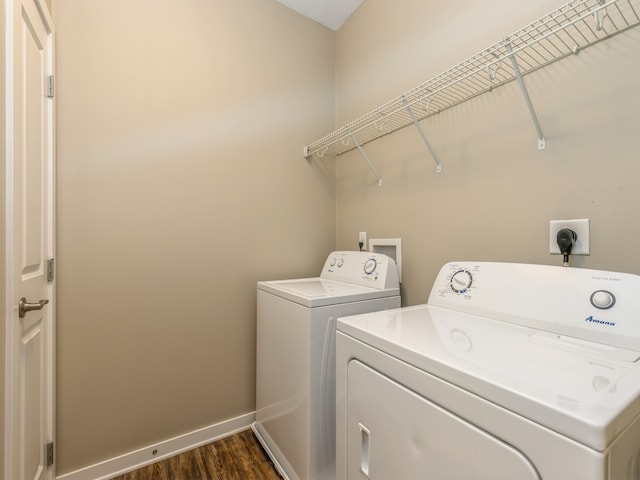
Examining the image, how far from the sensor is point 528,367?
0.64m

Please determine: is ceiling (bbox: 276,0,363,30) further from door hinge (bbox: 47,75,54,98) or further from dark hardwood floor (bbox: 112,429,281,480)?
dark hardwood floor (bbox: 112,429,281,480)

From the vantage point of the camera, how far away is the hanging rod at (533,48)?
2.93 ft

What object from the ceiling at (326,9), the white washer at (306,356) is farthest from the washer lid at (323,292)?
the ceiling at (326,9)

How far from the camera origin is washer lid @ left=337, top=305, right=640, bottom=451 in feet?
1.57

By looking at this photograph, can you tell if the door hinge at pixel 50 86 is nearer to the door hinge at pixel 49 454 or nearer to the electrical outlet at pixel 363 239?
the door hinge at pixel 49 454

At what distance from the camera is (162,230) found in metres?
1.62

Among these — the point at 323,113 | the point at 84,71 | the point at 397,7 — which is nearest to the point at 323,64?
the point at 323,113

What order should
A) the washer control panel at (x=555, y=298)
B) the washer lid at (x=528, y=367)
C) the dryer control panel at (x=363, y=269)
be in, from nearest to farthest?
the washer lid at (x=528, y=367), the washer control panel at (x=555, y=298), the dryer control panel at (x=363, y=269)

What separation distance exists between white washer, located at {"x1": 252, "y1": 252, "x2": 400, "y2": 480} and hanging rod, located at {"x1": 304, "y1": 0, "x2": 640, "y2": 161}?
0.85 meters

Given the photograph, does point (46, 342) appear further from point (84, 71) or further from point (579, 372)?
point (579, 372)

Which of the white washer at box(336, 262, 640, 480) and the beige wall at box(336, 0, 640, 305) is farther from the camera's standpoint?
the beige wall at box(336, 0, 640, 305)

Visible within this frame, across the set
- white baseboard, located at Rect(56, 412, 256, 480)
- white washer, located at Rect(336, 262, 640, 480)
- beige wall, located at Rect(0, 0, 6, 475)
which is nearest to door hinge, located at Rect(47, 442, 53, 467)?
white baseboard, located at Rect(56, 412, 256, 480)

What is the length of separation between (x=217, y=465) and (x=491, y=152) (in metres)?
2.07

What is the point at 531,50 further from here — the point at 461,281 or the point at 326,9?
the point at 326,9
